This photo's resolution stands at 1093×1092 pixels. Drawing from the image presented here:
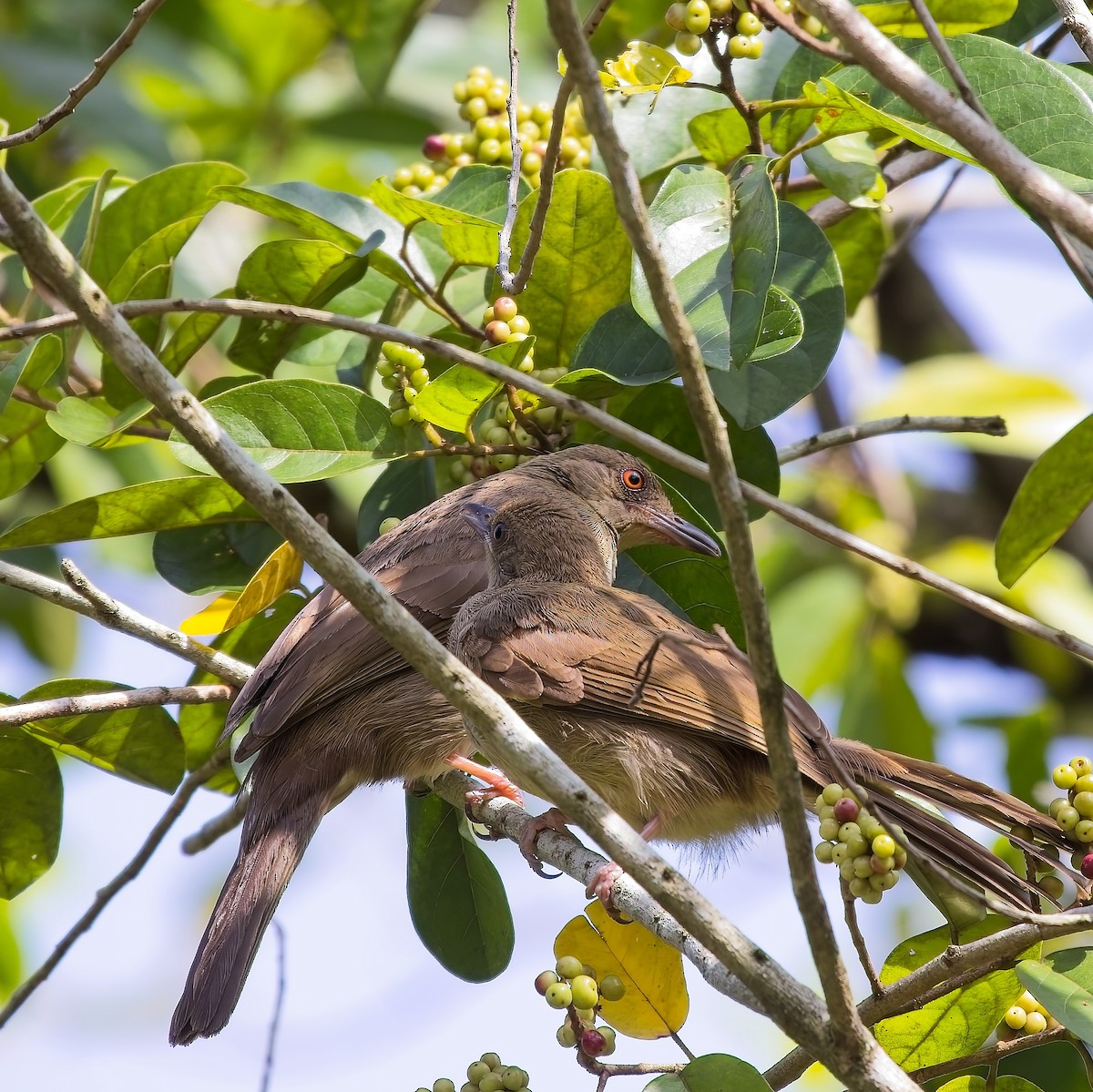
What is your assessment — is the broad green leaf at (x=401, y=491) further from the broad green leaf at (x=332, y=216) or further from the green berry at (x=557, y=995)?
the green berry at (x=557, y=995)

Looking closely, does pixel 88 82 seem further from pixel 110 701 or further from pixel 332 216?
pixel 110 701

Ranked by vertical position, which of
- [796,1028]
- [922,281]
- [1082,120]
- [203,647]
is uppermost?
[922,281]

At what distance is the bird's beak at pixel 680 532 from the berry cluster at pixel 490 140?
103cm

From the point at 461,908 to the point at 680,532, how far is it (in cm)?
120

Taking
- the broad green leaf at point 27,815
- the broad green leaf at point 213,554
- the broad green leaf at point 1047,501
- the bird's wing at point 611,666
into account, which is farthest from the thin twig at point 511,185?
the broad green leaf at point 27,815

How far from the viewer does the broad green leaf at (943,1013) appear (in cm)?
274

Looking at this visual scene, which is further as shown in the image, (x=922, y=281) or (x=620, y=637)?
(x=922, y=281)

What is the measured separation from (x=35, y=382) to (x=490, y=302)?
3.91 ft

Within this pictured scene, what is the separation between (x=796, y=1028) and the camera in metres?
2.05

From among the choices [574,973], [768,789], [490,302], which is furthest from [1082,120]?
[574,973]

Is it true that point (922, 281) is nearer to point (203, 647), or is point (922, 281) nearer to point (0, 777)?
point (203, 647)

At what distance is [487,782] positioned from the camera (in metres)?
4.02

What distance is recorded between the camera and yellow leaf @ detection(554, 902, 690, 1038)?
2.84 m

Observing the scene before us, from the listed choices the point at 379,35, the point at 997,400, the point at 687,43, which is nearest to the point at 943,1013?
the point at 687,43
